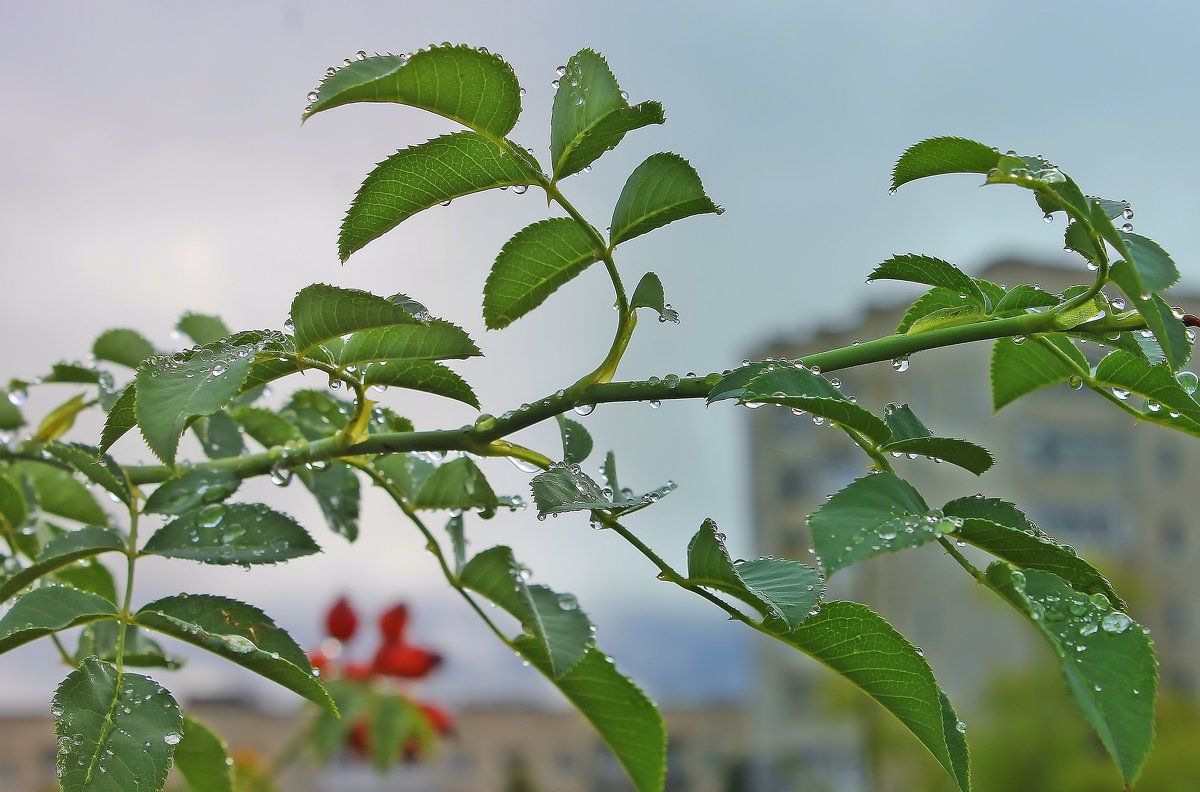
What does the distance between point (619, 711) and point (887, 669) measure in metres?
0.12

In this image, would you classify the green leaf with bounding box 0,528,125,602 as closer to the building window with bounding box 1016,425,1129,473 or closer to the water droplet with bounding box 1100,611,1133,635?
the water droplet with bounding box 1100,611,1133,635

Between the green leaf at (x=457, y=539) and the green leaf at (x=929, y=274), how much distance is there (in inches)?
7.7

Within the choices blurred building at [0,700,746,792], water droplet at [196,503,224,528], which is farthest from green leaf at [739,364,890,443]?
blurred building at [0,700,746,792]

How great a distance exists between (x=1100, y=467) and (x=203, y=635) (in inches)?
551

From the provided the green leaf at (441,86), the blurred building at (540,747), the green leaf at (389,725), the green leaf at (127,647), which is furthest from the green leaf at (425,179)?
the blurred building at (540,747)

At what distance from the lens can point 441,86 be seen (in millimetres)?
305

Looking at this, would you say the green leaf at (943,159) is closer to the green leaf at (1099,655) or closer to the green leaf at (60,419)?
the green leaf at (1099,655)

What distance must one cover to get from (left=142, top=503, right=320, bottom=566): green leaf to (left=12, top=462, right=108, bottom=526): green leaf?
0.20 metres

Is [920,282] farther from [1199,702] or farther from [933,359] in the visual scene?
[933,359]

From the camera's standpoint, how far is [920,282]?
13.9 inches

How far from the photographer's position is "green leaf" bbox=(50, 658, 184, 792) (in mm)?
310

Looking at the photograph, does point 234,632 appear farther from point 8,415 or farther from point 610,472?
point 8,415

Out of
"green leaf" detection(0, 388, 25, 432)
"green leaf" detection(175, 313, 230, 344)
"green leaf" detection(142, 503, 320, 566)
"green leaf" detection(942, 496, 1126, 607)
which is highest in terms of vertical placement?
"green leaf" detection(175, 313, 230, 344)

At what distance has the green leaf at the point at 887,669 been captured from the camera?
31 cm
